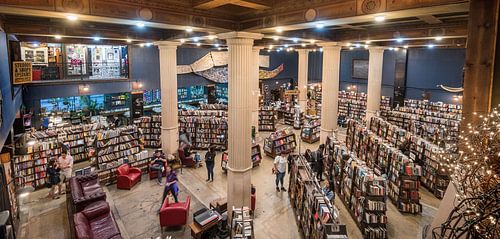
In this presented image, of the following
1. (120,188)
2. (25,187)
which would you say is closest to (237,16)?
(120,188)

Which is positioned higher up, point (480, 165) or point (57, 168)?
point (480, 165)

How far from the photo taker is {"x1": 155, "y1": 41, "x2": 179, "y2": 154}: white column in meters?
11.8

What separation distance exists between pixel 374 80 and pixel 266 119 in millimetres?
6353

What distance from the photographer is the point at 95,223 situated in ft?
22.3

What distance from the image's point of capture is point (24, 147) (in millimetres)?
9344

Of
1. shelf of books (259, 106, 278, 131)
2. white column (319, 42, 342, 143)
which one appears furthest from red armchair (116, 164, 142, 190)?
shelf of books (259, 106, 278, 131)

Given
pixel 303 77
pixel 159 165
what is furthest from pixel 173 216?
pixel 303 77

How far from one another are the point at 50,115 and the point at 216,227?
1327 centimetres

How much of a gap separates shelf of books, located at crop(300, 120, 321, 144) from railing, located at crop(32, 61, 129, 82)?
34.9ft

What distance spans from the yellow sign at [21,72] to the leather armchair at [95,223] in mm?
4067

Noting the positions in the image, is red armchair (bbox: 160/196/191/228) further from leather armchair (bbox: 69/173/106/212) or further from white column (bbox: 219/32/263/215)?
leather armchair (bbox: 69/173/106/212)

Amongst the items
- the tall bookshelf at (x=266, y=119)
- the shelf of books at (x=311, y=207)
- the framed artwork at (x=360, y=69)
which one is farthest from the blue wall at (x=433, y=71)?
the shelf of books at (x=311, y=207)

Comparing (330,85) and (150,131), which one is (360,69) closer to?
(330,85)

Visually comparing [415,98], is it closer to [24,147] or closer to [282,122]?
[282,122]
